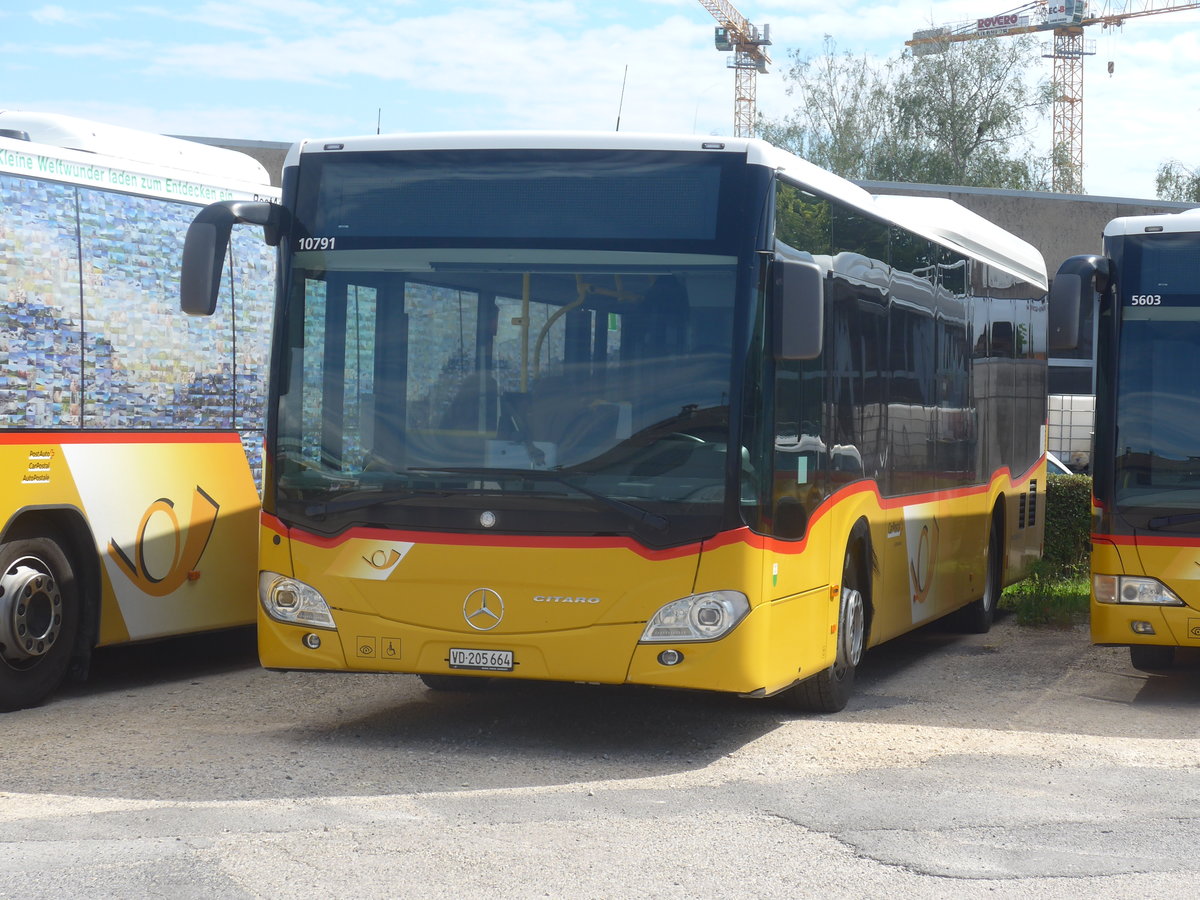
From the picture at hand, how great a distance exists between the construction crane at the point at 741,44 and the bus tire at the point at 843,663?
83.6 meters

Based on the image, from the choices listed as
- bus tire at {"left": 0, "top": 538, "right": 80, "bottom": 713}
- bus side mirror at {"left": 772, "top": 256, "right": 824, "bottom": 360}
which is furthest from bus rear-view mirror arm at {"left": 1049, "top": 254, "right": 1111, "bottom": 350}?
bus tire at {"left": 0, "top": 538, "right": 80, "bottom": 713}

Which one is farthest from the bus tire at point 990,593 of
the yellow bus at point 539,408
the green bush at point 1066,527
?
the yellow bus at point 539,408

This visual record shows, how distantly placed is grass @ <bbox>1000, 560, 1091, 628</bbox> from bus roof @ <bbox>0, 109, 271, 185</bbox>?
26.2 feet

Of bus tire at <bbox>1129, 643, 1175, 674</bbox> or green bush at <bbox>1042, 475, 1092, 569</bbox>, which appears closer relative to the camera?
bus tire at <bbox>1129, 643, 1175, 674</bbox>

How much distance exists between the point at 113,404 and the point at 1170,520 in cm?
622

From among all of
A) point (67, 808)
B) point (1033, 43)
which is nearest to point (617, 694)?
point (67, 808)

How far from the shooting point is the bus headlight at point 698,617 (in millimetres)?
7766

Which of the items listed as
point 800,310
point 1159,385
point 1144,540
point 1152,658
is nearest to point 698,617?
point 800,310

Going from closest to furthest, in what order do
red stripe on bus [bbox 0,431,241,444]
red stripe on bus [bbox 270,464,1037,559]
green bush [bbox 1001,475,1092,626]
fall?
red stripe on bus [bbox 270,464,1037,559] < red stripe on bus [bbox 0,431,241,444] < green bush [bbox 1001,475,1092,626]

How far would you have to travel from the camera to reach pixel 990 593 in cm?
1425

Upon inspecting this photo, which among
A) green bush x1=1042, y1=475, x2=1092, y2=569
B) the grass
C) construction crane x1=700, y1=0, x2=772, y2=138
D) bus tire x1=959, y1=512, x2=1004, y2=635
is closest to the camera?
bus tire x1=959, y1=512, x2=1004, y2=635

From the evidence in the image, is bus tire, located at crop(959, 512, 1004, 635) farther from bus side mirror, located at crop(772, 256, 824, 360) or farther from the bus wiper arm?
bus side mirror, located at crop(772, 256, 824, 360)

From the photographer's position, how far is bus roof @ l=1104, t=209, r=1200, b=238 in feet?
33.8

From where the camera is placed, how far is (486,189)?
26.7 feet
